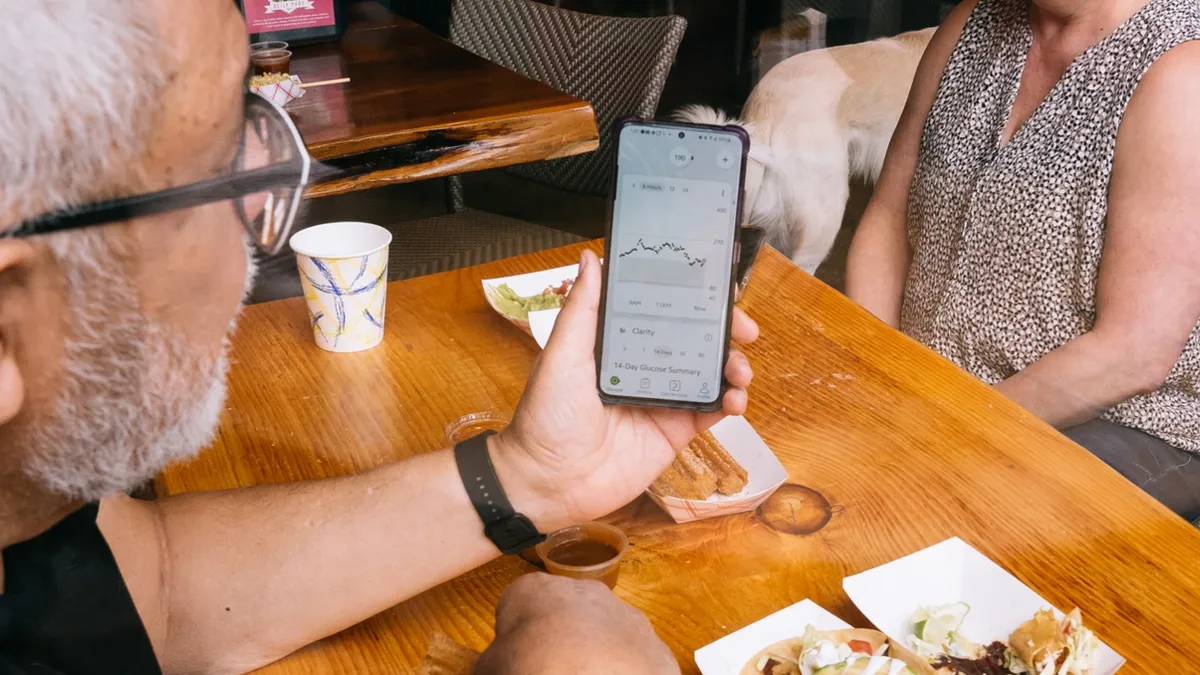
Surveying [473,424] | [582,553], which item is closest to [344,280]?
[473,424]

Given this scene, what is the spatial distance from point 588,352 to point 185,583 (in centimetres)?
40

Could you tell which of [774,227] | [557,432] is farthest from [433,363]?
[774,227]

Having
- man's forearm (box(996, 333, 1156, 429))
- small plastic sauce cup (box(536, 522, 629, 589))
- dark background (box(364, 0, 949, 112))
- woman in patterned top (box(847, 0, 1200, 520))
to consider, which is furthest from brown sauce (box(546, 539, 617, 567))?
dark background (box(364, 0, 949, 112))

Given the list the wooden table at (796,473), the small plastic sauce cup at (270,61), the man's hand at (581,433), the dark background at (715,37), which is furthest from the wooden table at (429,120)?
the man's hand at (581,433)

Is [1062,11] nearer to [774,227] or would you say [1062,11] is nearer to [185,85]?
[774,227]

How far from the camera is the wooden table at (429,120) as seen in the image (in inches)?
70.2

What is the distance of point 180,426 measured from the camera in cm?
69

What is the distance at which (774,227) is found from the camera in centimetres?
215

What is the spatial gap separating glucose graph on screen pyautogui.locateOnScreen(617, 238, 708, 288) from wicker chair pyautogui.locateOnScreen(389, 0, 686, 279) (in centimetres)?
120

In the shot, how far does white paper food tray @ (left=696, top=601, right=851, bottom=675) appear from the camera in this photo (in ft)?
2.35

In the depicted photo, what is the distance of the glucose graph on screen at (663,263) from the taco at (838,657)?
0.30m

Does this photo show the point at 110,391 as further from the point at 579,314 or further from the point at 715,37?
the point at 715,37

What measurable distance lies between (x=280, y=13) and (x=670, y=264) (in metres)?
1.91

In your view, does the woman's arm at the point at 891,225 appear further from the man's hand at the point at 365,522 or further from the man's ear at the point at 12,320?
the man's ear at the point at 12,320
